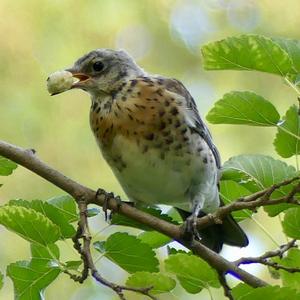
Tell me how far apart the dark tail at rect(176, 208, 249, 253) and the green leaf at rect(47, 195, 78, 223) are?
4.05 ft

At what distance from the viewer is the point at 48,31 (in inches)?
351

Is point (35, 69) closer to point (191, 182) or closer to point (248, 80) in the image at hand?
point (248, 80)

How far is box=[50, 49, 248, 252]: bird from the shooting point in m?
3.52

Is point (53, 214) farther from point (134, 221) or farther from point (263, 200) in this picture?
point (263, 200)

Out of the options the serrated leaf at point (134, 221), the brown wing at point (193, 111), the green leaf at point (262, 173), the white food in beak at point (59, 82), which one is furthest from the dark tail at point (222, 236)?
the green leaf at point (262, 173)

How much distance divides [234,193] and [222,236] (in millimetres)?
1051

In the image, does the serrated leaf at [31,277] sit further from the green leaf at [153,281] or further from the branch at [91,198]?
the branch at [91,198]

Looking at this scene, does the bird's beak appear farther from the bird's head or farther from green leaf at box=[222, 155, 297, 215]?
green leaf at box=[222, 155, 297, 215]

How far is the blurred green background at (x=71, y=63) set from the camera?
7.89 meters

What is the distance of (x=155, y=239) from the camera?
262 centimetres

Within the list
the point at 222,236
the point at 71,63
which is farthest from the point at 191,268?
the point at 71,63

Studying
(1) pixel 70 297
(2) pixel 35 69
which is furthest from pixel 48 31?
(1) pixel 70 297

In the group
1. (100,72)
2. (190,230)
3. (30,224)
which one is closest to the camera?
(30,224)

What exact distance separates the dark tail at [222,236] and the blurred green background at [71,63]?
134 inches
